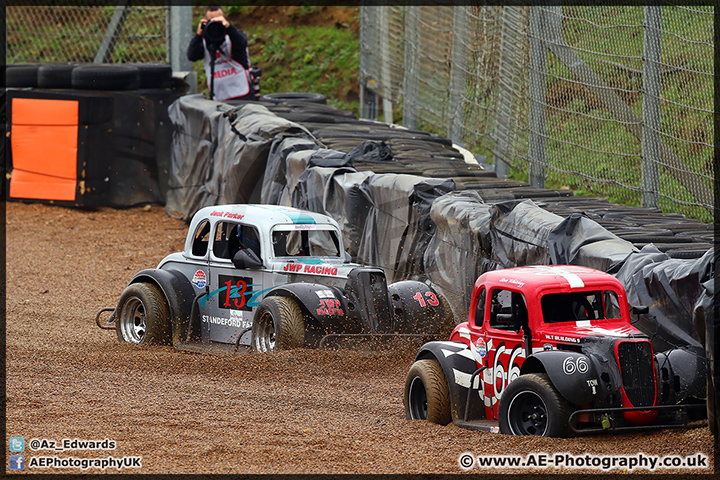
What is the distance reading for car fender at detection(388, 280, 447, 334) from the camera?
8758mm

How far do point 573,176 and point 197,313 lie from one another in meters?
4.54

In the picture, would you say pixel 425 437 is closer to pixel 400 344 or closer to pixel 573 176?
pixel 400 344

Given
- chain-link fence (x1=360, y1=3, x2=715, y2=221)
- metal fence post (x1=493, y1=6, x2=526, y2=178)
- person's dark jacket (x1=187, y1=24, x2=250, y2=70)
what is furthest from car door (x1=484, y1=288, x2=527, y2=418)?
person's dark jacket (x1=187, y1=24, x2=250, y2=70)

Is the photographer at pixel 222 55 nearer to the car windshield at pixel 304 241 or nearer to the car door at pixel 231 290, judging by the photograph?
the car windshield at pixel 304 241

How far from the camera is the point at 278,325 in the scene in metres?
8.45

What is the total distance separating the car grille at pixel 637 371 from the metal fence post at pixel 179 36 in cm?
1427

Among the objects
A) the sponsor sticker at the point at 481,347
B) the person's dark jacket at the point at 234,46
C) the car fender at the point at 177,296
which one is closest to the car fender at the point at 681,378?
the sponsor sticker at the point at 481,347

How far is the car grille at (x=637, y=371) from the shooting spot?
5.66m

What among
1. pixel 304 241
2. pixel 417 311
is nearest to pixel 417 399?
pixel 417 311

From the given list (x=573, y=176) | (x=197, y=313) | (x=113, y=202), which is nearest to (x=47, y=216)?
(x=113, y=202)

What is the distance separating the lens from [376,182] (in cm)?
1062

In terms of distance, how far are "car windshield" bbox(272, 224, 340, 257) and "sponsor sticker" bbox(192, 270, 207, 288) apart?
2.71ft

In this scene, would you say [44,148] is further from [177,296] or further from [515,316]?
[515,316]

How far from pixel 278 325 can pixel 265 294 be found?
0.75 meters
